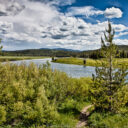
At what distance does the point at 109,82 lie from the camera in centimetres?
1318

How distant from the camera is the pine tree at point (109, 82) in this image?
12.8m

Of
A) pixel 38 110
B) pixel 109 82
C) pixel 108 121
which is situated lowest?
pixel 108 121

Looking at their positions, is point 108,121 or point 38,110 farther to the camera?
point 38,110

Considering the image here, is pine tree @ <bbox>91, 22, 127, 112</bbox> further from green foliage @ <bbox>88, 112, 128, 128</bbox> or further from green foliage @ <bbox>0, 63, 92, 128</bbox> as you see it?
green foliage @ <bbox>0, 63, 92, 128</bbox>

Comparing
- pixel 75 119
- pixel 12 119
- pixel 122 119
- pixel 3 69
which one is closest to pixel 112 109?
pixel 122 119

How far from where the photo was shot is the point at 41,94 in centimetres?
1227

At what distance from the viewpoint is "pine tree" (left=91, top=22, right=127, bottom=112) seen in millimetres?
12836

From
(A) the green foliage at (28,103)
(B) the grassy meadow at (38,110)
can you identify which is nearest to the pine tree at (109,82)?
→ (B) the grassy meadow at (38,110)

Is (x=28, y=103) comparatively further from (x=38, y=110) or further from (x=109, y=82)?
(x=109, y=82)

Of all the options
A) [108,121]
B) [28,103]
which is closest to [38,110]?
[28,103]

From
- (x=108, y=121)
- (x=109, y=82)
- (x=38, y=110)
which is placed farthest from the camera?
(x=109, y=82)

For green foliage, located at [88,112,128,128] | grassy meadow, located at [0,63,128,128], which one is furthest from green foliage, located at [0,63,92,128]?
green foliage, located at [88,112,128,128]

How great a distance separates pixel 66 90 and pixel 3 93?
397 inches

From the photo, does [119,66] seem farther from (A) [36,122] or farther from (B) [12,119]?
(B) [12,119]
